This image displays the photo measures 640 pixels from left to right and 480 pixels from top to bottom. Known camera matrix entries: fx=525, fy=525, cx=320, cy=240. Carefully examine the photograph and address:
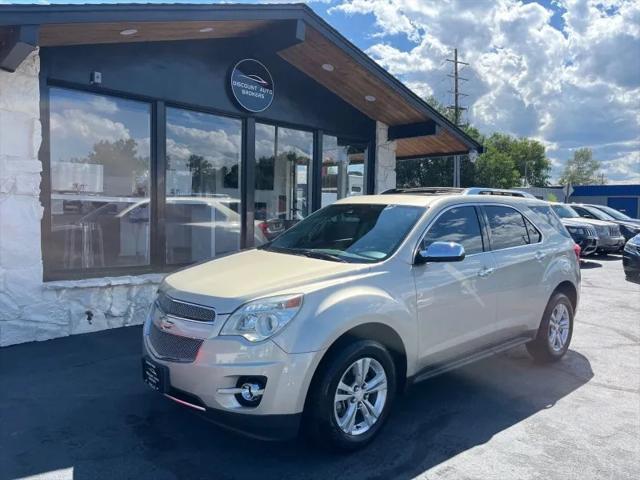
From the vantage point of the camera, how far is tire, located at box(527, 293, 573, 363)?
549 cm

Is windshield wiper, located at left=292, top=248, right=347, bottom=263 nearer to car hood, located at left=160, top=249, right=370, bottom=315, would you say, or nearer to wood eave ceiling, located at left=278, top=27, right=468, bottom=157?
car hood, located at left=160, top=249, right=370, bottom=315

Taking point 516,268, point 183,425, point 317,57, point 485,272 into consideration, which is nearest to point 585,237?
point 317,57

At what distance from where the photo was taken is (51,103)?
21.2 ft

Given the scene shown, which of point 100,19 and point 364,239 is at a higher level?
point 100,19

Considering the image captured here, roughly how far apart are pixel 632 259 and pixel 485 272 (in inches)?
347

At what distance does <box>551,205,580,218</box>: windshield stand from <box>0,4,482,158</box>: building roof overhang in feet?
27.1

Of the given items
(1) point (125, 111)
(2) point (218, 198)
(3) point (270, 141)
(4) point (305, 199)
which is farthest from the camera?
(4) point (305, 199)

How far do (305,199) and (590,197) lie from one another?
157 feet

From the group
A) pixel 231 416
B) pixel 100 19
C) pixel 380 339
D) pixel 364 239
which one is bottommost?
pixel 231 416

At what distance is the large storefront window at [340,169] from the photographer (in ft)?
32.8

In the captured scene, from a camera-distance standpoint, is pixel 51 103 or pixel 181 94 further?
pixel 181 94

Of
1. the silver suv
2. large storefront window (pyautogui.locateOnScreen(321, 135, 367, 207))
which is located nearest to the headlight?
the silver suv

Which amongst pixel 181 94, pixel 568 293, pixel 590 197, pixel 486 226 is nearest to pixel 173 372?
pixel 486 226

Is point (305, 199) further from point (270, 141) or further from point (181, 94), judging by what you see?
point (181, 94)
